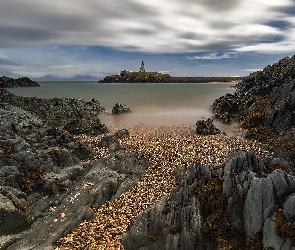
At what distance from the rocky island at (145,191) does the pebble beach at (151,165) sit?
0.18 feet

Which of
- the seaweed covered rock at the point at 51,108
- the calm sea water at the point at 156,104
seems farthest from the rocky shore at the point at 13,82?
the seaweed covered rock at the point at 51,108

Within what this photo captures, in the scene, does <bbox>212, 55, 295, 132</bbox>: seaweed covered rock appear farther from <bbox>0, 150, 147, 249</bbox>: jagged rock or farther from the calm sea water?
<bbox>0, 150, 147, 249</bbox>: jagged rock

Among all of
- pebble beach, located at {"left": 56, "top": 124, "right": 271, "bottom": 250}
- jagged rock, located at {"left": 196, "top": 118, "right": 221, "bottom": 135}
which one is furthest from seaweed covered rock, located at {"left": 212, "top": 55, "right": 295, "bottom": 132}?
jagged rock, located at {"left": 196, "top": 118, "right": 221, "bottom": 135}

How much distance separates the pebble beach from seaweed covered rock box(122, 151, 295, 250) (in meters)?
1.43

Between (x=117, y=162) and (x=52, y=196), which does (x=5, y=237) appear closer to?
(x=52, y=196)

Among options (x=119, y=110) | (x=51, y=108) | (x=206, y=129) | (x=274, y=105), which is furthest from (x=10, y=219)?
(x=119, y=110)

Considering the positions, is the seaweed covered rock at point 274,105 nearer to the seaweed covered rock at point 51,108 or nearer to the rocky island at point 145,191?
the rocky island at point 145,191

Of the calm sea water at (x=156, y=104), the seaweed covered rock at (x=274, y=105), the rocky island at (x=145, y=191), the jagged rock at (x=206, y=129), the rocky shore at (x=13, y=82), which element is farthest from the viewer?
the rocky shore at (x=13, y=82)

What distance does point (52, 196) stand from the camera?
548 inches

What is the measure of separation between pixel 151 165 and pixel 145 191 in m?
3.18

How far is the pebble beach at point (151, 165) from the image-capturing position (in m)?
11.6

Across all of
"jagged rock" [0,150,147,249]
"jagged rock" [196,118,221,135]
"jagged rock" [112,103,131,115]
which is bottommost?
"jagged rock" [0,150,147,249]

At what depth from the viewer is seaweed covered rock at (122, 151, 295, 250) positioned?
8.46 meters

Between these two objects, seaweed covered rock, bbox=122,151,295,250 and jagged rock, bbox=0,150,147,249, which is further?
jagged rock, bbox=0,150,147,249
